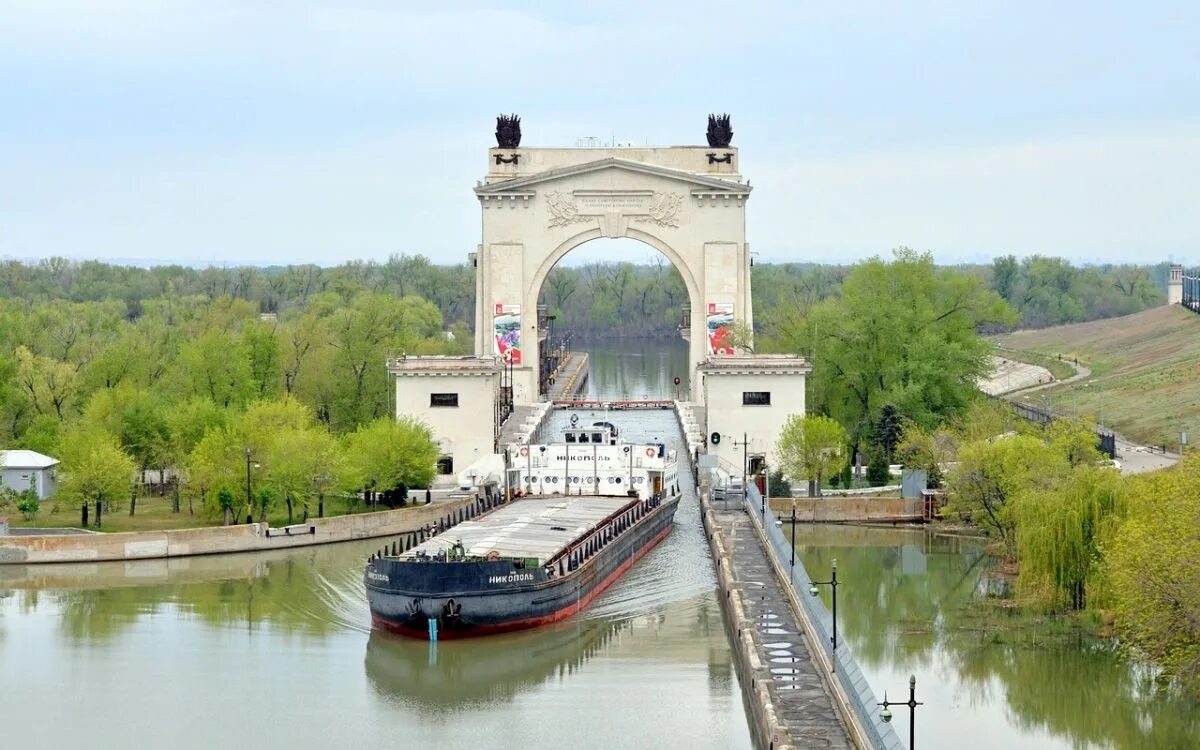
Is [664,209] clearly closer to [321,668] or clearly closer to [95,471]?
[95,471]

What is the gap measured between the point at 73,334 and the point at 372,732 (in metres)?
58.5

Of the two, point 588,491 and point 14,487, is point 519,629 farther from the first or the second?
point 14,487

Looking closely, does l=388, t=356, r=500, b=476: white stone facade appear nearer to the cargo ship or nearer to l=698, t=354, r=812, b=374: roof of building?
the cargo ship

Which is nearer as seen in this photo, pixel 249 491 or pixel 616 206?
pixel 249 491

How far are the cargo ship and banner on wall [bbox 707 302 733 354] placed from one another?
16.1 meters

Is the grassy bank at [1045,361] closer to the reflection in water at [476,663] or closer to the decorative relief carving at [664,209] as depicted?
the decorative relief carving at [664,209]

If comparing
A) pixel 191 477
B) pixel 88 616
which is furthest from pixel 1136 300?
pixel 88 616

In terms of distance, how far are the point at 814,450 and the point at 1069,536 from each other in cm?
2122

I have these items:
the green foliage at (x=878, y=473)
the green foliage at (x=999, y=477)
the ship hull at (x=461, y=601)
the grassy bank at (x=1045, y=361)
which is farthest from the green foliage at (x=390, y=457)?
the grassy bank at (x=1045, y=361)

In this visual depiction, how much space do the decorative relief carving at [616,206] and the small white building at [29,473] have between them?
26562 mm

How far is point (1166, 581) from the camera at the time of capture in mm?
32250

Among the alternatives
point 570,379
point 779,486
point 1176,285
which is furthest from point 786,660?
point 1176,285

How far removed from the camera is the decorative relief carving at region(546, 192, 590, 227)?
80.4 metres

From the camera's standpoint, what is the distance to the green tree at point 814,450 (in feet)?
206
